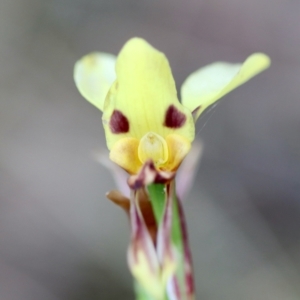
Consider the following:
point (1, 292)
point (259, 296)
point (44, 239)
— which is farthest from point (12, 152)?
point (259, 296)

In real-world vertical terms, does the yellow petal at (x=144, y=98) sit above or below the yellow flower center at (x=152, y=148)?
above

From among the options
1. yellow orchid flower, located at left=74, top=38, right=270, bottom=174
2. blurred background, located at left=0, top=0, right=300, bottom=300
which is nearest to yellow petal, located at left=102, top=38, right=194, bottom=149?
yellow orchid flower, located at left=74, top=38, right=270, bottom=174

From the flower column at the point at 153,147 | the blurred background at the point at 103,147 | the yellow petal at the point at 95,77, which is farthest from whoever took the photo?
the blurred background at the point at 103,147

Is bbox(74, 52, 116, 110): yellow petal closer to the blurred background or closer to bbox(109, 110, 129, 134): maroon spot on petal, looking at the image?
bbox(109, 110, 129, 134): maroon spot on petal

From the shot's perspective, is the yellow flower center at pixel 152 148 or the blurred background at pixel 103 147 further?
the blurred background at pixel 103 147

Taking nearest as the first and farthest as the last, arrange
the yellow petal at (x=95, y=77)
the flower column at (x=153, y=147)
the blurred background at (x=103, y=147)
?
the flower column at (x=153, y=147) < the yellow petal at (x=95, y=77) < the blurred background at (x=103, y=147)

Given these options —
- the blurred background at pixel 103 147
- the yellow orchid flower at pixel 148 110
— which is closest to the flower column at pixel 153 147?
the yellow orchid flower at pixel 148 110

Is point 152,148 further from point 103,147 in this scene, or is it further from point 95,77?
point 103,147

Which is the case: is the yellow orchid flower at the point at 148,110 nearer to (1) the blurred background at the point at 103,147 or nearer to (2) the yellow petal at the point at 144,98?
(2) the yellow petal at the point at 144,98
